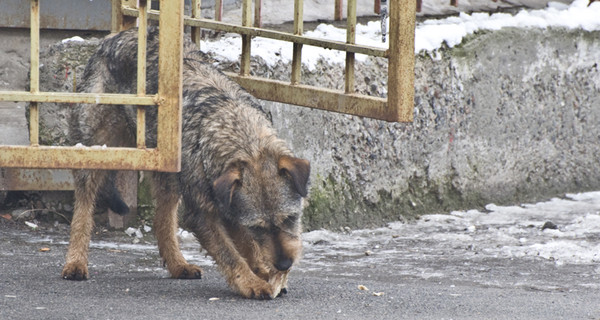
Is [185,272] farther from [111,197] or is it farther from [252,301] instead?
[252,301]

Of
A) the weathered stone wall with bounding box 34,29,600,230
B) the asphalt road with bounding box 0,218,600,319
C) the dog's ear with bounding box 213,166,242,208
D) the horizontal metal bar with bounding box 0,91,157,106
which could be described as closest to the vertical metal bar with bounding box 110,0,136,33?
the weathered stone wall with bounding box 34,29,600,230

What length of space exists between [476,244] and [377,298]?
2512 millimetres

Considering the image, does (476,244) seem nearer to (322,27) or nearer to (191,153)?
(322,27)

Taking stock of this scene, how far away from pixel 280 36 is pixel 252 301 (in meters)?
2.13

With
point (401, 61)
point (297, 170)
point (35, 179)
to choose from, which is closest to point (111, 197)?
point (35, 179)

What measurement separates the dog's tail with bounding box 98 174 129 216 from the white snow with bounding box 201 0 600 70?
1.64m

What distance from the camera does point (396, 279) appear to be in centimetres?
665

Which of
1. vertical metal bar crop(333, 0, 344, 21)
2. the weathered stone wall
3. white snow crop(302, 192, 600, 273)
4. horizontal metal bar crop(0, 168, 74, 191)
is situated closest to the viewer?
white snow crop(302, 192, 600, 273)

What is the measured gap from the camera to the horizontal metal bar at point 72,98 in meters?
5.36

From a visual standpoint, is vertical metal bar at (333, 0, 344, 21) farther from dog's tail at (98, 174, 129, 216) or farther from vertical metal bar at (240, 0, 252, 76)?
dog's tail at (98, 174, 129, 216)

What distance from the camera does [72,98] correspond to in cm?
539

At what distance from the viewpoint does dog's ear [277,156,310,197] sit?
5465 millimetres

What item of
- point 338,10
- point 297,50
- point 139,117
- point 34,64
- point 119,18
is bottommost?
point 139,117

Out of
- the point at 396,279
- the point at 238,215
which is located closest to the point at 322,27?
the point at 396,279
